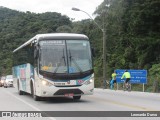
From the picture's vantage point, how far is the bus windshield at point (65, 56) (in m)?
19.0

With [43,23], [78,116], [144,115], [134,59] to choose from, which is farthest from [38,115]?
[43,23]

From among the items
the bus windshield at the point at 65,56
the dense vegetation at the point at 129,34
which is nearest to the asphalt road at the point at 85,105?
the bus windshield at the point at 65,56

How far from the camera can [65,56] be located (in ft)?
63.1

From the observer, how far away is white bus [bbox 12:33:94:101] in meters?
18.8

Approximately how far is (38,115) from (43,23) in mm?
82985

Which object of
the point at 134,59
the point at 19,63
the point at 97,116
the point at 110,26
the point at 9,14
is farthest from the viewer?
the point at 9,14

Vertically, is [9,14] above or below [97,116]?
above

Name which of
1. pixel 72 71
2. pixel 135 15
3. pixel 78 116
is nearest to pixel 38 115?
pixel 78 116

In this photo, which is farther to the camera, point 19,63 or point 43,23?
point 43,23

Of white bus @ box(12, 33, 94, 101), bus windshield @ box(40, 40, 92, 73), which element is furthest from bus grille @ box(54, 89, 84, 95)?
bus windshield @ box(40, 40, 92, 73)

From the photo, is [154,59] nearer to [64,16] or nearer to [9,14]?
[64,16]

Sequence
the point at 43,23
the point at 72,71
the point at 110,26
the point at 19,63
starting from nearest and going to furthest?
the point at 72,71
the point at 19,63
the point at 110,26
the point at 43,23

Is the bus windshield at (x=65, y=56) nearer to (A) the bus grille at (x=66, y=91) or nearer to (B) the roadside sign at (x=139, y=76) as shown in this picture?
(A) the bus grille at (x=66, y=91)

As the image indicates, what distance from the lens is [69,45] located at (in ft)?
64.3
